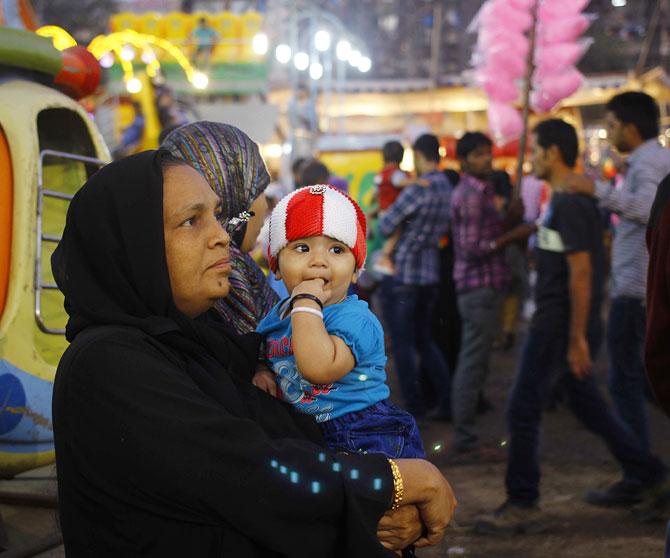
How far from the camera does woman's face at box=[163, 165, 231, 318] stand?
6.28 feet

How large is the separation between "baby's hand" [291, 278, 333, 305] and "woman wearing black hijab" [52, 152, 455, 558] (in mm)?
350

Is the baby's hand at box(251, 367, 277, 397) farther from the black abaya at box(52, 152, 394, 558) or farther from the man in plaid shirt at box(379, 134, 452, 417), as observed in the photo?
the man in plaid shirt at box(379, 134, 452, 417)

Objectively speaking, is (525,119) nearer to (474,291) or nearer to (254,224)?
(474,291)

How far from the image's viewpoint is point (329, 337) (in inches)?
86.8

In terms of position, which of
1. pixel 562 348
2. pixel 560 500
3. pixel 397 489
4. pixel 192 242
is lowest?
pixel 560 500

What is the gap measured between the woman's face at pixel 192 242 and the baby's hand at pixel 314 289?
0.29 metres

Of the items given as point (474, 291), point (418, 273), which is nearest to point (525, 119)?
point (418, 273)

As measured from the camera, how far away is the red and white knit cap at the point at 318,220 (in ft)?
7.78

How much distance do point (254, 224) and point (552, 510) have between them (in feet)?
10.1

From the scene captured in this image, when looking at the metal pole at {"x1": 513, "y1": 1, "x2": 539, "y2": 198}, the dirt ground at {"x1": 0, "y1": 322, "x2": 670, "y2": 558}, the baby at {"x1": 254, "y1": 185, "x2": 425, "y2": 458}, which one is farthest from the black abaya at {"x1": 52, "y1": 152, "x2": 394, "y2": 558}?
the metal pole at {"x1": 513, "y1": 1, "x2": 539, "y2": 198}

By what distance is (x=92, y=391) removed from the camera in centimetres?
172

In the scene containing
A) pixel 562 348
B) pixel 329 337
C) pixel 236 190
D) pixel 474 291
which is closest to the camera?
pixel 329 337

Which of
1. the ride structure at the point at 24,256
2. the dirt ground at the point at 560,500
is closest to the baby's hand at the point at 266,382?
the dirt ground at the point at 560,500

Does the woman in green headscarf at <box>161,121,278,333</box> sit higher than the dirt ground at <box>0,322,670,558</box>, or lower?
higher
